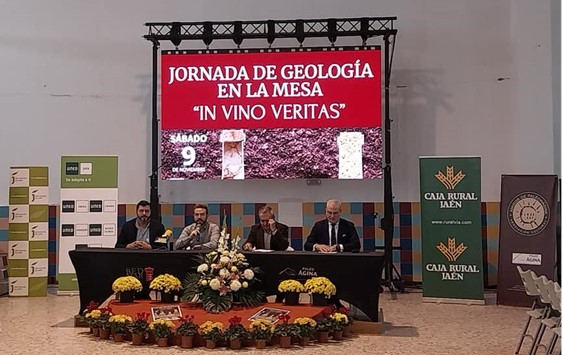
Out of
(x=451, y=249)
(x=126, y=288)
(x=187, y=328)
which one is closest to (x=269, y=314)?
(x=187, y=328)

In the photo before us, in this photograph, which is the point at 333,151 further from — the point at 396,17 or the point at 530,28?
the point at 530,28

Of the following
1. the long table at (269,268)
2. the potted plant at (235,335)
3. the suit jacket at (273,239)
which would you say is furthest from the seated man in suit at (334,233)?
the potted plant at (235,335)

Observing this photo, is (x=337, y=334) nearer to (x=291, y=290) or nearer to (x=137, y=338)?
(x=291, y=290)

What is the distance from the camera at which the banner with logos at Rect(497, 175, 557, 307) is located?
7.66 meters

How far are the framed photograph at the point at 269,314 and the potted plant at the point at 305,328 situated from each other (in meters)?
0.20

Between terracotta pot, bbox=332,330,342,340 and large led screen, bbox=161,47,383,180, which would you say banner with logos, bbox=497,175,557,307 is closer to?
large led screen, bbox=161,47,383,180

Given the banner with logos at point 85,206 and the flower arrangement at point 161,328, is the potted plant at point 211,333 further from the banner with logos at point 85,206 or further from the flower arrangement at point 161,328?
the banner with logos at point 85,206

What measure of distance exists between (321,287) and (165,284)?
1367 millimetres

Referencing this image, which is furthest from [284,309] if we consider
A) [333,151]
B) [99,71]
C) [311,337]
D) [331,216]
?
[99,71]

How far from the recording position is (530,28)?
885cm

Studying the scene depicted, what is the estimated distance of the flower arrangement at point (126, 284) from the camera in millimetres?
6148

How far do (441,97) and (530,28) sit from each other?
1.38 meters

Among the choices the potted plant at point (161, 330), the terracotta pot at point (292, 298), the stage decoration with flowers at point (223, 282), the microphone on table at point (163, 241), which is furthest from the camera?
the microphone on table at point (163, 241)

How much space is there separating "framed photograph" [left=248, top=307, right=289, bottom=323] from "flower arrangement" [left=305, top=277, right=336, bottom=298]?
283 mm
